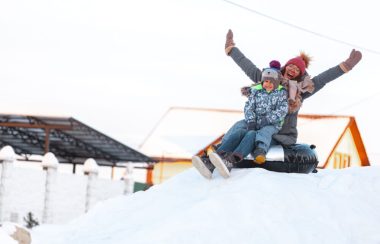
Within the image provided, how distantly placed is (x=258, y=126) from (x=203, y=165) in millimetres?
784

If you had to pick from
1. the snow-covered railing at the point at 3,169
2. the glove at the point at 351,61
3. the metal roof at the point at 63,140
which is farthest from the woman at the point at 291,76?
the metal roof at the point at 63,140

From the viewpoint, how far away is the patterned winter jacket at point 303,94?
26.9 feet

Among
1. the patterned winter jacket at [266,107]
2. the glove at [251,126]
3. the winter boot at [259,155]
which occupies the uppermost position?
the patterned winter jacket at [266,107]

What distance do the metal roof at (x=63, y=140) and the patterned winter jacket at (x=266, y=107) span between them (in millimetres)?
14256

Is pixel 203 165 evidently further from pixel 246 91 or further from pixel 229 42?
pixel 229 42

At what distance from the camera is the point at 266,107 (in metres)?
8.01

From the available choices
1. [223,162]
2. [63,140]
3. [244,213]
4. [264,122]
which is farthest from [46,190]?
[244,213]

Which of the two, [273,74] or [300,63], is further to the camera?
[300,63]

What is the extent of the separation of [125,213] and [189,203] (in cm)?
89

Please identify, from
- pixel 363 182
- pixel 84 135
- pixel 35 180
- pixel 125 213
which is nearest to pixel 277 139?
pixel 363 182

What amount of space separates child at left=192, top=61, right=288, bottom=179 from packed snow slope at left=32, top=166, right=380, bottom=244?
0.18 metres

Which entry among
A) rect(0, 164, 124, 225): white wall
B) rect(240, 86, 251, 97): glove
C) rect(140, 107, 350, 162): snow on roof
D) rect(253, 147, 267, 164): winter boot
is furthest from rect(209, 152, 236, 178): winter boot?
rect(140, 107, 350, 162): snow on roof

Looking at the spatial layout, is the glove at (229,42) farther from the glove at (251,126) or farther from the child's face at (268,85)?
the glove at (251,126)

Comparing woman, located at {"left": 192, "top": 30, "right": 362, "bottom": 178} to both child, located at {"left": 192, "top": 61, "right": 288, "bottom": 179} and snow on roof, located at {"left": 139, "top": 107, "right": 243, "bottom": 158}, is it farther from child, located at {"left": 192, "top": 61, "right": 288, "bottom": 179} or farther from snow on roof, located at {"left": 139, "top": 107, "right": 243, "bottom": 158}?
snow on roof, located at {"left": 139, "top": 107, "right": 243, "bottom": 158}
